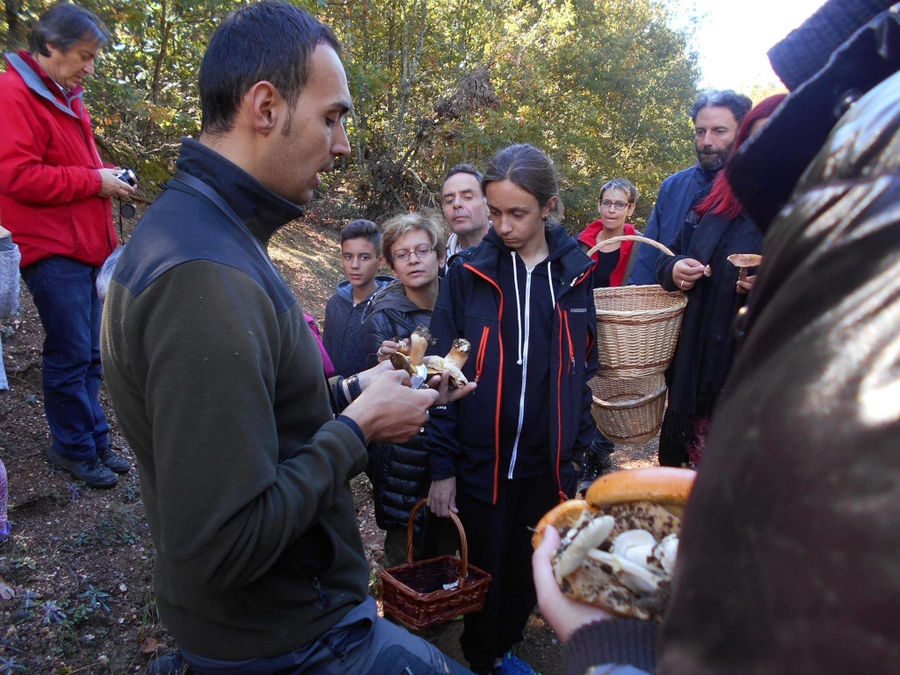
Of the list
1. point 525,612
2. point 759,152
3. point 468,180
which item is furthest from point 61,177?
point 759,152

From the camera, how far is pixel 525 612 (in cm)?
311

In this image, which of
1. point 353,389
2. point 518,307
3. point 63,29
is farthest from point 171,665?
point 63,29

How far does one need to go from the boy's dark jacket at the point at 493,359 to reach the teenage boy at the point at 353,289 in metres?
1.18

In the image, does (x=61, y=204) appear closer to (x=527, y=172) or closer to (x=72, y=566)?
(x=72, y=566)

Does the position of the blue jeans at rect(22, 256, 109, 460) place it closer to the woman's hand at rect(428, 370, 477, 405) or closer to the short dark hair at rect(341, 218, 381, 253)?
the short dark hair at rect(341, 218, 381, 253)

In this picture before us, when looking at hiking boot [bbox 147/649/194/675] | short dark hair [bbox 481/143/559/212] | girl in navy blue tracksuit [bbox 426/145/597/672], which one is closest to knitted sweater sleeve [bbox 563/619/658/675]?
hiking boot [bbox 147/649/194/675]

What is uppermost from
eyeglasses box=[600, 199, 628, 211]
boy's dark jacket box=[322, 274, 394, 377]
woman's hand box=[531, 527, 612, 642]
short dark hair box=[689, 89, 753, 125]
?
short dark hair box=[689, 89, 753, 125]

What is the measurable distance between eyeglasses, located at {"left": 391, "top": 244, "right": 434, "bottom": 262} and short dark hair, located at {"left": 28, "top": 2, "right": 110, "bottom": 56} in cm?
227

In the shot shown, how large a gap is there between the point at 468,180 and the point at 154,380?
11.1 ft

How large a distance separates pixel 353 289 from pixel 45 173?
6.57 feet

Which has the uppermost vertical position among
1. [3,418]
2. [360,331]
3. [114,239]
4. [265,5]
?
[265,5]

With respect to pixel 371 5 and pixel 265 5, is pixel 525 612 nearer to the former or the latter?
A: pixel 265 5

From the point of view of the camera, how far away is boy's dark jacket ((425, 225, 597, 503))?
9.52 ft

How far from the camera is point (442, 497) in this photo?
117 inches
